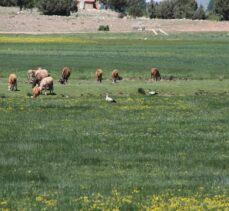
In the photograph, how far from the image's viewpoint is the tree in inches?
7490

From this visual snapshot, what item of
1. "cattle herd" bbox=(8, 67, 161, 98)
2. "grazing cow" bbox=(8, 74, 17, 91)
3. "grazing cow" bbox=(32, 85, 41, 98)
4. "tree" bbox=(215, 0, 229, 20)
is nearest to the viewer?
"grazing cow" bbox=(32, 85, 41, 98)

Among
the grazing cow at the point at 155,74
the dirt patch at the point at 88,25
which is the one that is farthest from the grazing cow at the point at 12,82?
the dirt patch at the point at 88,25

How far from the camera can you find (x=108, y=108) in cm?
3275

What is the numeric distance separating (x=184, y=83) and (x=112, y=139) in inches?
934

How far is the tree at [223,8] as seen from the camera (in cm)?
19025

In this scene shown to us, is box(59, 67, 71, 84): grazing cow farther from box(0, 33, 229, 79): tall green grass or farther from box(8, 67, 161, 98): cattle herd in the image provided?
A: box(0, 33, 229, 79): tall green grass

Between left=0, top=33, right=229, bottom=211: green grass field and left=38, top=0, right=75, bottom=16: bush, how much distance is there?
130m

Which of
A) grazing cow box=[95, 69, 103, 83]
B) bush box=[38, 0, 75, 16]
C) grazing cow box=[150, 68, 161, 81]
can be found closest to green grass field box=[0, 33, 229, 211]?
grazing cow box=[95, 69, 103, 83]

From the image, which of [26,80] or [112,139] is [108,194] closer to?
[112,139]

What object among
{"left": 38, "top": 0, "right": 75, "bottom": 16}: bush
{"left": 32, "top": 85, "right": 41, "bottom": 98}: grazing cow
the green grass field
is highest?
the green grass field

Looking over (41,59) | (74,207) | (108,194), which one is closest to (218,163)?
(108,194)

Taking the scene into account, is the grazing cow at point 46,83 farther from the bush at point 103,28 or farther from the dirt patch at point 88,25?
the bush at point 103,28

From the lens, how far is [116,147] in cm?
2170

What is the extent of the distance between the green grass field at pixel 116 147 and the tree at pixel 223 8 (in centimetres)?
14543
